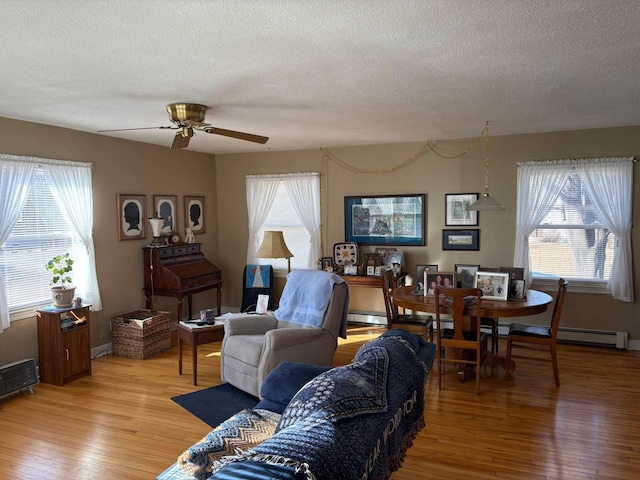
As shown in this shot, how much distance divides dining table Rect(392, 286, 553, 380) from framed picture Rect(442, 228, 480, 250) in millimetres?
1271

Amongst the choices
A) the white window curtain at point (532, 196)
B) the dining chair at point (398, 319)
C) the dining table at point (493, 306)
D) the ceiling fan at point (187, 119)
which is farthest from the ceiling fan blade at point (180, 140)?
the white window curtain at point (532, 196)

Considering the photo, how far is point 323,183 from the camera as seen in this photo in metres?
6.52

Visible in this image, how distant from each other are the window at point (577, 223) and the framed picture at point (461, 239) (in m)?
0.47

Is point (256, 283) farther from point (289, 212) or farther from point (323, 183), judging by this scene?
point (323, 183)

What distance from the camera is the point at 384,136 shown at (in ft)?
18.2

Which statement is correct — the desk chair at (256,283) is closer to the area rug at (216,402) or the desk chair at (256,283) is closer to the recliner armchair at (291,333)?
the recliner armchair at (291,333)

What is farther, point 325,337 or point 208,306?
point 208,306

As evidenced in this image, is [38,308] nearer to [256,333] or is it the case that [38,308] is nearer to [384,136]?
[256,333]

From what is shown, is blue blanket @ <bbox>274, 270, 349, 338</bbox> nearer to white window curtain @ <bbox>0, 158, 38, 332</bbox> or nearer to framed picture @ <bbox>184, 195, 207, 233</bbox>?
white window curtain @ <bbox>0, 158, 38, 332</bbox>

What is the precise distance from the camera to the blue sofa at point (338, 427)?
1293 mm

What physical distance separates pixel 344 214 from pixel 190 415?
11.4 feet

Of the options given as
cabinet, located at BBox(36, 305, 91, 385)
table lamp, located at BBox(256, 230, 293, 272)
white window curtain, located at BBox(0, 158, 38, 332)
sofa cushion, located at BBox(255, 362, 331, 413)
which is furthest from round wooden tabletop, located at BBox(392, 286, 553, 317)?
white window curtain, located at BBox(0, 158, 38, 332)

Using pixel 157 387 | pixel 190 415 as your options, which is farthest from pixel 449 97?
pixel 157 387

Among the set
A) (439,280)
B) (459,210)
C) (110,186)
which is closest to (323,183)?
(459,210)
